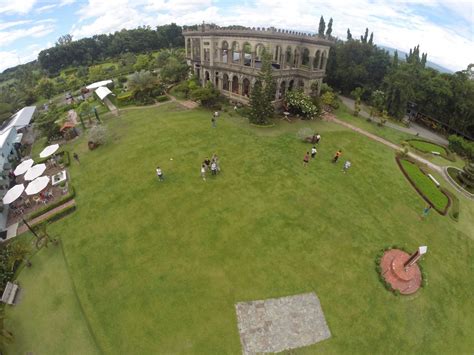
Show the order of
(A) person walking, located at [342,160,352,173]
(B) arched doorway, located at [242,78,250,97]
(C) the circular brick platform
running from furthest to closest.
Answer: (B) arched doorway, located at [242,78,250,97], (A) person walking, located at [342,160,352,173], (C) the circular brick platform

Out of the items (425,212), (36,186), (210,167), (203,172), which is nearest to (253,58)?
(210,167)

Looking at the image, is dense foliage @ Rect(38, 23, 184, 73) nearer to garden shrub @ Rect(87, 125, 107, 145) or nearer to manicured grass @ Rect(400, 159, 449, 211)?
garden shrub @ Rect(87, 125, 107, 145)

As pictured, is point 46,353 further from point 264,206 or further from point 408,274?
point 408,274

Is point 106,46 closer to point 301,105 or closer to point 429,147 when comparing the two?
point 301,105

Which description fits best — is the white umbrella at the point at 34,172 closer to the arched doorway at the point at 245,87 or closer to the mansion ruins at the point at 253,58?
the mansion ruins at the point at 253,58

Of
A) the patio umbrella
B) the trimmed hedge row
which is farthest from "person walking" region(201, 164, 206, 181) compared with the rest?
the trimmed hedge row

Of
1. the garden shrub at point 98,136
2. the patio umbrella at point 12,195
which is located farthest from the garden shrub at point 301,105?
the patio umbrella at point 12,195

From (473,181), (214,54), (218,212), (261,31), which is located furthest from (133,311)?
(214,54)
